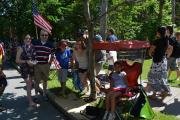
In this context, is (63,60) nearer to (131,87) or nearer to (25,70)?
(25,70)

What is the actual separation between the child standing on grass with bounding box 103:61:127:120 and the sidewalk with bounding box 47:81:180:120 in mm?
843

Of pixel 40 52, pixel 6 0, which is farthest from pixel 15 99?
pixel 6 0

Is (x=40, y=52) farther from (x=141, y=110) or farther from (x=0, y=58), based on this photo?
(x=141, y=110)

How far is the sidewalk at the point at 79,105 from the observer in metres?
9.20

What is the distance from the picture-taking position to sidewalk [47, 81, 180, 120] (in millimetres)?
9203

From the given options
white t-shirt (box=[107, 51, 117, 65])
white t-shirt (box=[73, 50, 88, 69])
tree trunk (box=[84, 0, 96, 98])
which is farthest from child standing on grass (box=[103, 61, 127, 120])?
white t-shirt (box=[107, 51, 117, 65])

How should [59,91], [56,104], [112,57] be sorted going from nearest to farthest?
[56,104] < [59,91] < [112,57]

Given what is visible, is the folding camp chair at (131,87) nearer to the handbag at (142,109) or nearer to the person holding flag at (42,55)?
the handbag at (142,109)

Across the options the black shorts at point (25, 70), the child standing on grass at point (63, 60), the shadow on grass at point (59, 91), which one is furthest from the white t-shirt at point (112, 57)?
the black shorts at point (25, 70)

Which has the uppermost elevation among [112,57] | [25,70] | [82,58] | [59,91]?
[82,58]

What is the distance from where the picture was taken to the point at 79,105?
1007cm

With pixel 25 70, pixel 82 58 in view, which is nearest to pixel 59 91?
pixel 82 58

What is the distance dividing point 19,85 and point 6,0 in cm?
1649

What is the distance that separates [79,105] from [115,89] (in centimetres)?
183
